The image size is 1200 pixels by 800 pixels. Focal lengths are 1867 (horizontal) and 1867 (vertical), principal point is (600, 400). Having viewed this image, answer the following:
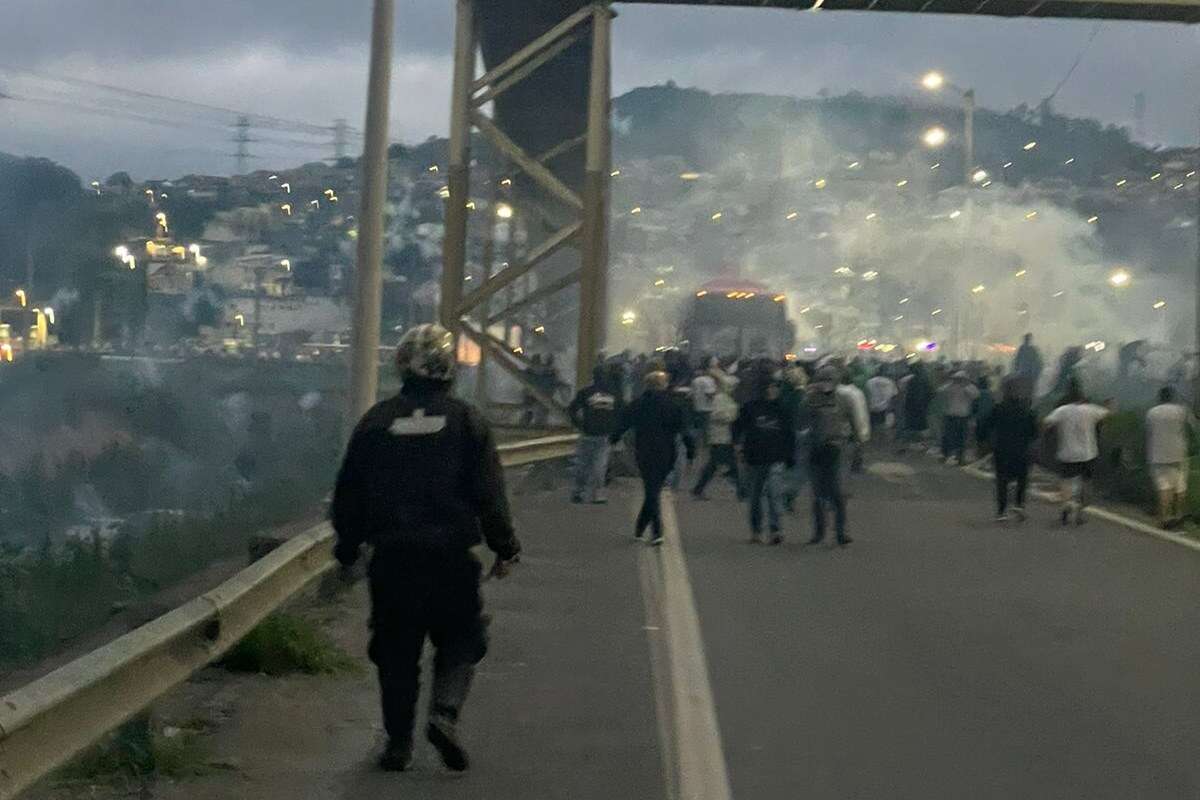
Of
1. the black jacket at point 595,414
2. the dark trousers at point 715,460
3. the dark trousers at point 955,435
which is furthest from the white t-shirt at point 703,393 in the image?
the dark trousers at point 955,435

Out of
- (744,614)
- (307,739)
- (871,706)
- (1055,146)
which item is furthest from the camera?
(1055,146)

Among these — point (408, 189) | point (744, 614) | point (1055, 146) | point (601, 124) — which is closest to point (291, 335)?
point (408, 189)

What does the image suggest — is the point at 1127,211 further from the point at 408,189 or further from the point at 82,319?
the point at 82,319

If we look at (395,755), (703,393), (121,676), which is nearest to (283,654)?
(395,755)

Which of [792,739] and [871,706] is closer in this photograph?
[792,739]

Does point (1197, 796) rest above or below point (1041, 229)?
below

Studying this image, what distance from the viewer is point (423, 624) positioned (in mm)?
7285

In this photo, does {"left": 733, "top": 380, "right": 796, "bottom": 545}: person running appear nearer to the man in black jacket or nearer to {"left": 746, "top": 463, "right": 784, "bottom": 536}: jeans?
{"left": 746, "top": 463, "right": 784, "bottom": 536}: jeans

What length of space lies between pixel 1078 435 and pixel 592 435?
18.5 feet

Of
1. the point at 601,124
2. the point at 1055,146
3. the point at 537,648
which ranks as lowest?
the point at 537,648

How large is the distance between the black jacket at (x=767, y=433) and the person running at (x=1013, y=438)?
12.2 ft

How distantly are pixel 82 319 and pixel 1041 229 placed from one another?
49.6m

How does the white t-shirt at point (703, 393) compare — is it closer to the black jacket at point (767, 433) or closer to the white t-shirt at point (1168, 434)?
the white t-shirt at point (1168, 434)

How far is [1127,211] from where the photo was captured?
102750 millimetres
